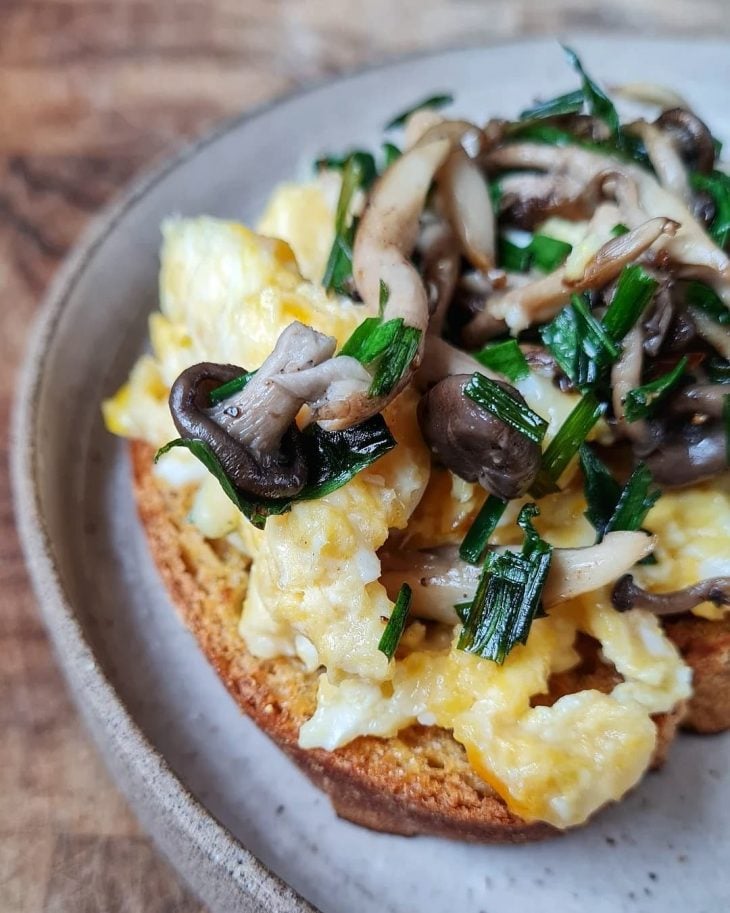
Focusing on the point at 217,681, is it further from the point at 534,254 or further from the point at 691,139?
the point at 691,139

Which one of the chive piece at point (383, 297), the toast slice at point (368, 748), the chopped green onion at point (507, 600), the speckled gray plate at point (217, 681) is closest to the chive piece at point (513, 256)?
the chive piece at point (383, 297)

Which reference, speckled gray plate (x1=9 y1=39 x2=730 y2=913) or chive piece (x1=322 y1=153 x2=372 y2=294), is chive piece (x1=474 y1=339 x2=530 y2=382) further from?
speckled gray plate (x1=9 y1=39 x2=730 y2=913)

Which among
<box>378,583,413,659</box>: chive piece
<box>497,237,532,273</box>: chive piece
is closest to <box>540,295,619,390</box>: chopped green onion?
<box>497,237,532,273</box>: chive piece

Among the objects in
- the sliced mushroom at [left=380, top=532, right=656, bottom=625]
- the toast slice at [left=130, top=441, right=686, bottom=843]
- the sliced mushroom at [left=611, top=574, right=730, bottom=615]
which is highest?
the sliced mushroom at [left=380, top=532, right=656, bottom=625]

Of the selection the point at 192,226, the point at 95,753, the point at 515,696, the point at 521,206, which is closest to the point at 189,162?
the point at 192,226

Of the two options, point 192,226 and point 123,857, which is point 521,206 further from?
point 123,857

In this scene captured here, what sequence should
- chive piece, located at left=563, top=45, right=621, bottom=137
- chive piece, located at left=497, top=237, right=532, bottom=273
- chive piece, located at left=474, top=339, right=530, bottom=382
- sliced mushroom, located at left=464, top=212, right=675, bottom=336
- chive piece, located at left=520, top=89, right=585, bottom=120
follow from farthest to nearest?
chive piece, located at left=520, top=89, right=585, bottom=120 < chive piece, located at left=563, top=45, right=621, bottom=137 < chive piece, located at left=497, top=237, right=532, bottom=273 < chive piece, located at left=474, top=339, right=530, bottom=382 < sliced mushroom, located at left=464, top=212, right=675, bottom=336

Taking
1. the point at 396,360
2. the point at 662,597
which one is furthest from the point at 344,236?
the point at 662,597
